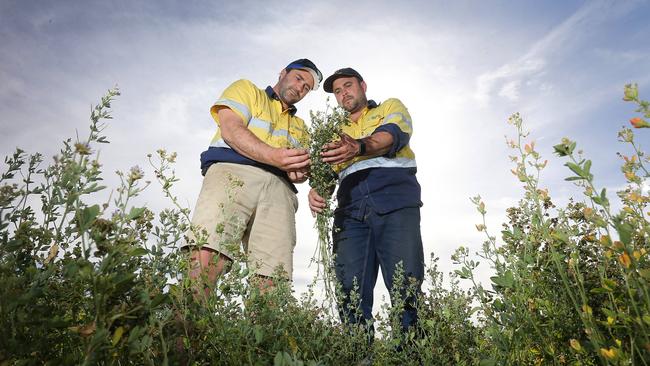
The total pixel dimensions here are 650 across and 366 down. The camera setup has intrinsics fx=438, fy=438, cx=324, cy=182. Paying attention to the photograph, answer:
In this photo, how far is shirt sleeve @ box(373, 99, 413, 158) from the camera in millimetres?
4289

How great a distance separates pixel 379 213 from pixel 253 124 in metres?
1.56

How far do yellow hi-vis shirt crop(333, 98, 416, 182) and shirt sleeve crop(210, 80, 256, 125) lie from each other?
105 cm

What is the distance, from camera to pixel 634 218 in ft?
6.09

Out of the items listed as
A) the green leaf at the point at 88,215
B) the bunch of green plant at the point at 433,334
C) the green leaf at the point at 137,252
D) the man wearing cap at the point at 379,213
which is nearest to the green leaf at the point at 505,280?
the bunch of green plant at the point at 433,334

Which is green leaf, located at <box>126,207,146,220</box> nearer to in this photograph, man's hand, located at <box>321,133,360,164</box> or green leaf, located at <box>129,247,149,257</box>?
green leaf, located at <box>129,247,149,257</box>

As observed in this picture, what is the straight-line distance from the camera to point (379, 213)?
169 inches

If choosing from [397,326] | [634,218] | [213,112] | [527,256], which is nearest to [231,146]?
[213,112]

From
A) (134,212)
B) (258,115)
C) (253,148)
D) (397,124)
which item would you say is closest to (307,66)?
(258,115)

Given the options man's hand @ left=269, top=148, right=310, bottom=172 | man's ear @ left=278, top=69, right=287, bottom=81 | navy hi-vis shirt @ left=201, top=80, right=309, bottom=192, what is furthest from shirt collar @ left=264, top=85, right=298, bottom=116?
man's hand @ left=269, top=148, right=310, bottom=172

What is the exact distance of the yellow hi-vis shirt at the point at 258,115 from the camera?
14.4ft

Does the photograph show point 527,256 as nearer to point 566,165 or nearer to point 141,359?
point 566,165

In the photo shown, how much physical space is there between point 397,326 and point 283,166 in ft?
5.56

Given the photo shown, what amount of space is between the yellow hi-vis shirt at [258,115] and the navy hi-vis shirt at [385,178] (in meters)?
0.67

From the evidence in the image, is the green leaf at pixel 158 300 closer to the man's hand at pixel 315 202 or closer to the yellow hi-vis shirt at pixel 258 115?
the man's hand at pixel 315 202
